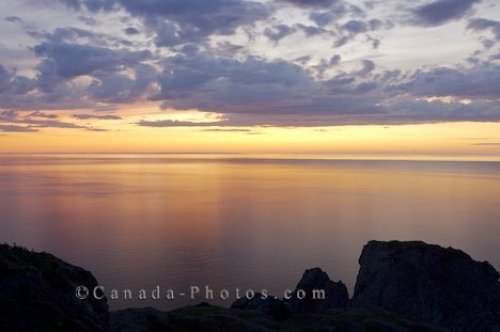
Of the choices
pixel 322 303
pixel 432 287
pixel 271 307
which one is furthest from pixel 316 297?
pixel 432 287

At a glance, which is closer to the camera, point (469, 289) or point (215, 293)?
point (469, 289)

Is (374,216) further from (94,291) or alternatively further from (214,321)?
(94,291)

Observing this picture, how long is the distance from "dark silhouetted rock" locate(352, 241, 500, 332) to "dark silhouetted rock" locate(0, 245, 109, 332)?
47.7 meters

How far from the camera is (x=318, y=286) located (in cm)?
7212

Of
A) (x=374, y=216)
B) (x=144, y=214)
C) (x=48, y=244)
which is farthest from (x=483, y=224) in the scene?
(x=48, y=244)

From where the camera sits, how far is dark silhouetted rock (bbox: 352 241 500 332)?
217ft

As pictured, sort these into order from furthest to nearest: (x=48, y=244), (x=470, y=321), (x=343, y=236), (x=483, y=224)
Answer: (x=483, y=224) < (x=343, y=236) < (x=48, y=244) < (x=470, y=321)

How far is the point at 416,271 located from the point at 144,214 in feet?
421

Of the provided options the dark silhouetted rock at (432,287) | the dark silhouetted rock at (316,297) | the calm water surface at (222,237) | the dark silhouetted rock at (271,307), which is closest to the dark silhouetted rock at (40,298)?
Result: the dark silhouetted rock at (271,307)

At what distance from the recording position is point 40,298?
26.4 m

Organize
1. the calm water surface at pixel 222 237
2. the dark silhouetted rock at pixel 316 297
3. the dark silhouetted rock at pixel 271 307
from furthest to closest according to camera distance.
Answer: the calm water surface at pixel 222 237 < the dark silhouetted rock at pixel 316 297 < the dark silhouetted rock at pixel 271 307

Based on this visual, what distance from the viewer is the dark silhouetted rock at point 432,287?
66.0 metres

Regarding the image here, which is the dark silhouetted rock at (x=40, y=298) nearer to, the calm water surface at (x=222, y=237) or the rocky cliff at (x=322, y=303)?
the rocky cliff at (x=322, y=303)

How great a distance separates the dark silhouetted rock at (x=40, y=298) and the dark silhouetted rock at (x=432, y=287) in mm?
47660
